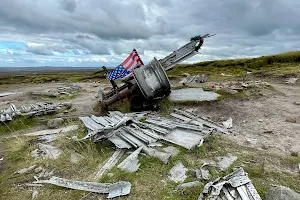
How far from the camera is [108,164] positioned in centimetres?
746

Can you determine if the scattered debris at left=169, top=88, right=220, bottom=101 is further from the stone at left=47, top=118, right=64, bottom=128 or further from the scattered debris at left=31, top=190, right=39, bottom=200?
the scattered debris at left=31, top=190, right=39, bottom=200

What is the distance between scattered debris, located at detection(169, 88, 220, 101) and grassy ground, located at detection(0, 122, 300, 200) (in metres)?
5.28

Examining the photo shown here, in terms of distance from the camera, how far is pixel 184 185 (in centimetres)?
624

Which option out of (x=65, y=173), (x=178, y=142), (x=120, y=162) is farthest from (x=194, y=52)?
(x=65, y=173)

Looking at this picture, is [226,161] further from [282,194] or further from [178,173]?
[282,194]

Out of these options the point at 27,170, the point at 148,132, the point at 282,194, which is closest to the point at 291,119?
the point at 148,132

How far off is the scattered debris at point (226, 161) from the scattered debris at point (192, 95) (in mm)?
6776

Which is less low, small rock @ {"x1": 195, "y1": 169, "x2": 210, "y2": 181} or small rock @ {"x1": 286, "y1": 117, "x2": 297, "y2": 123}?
small rock @ {"x1": 286, "y1": 117, "x2": 297, "y2": 123}

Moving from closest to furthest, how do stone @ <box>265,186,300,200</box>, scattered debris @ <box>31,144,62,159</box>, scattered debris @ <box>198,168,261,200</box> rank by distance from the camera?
stone @ <box>265,186,300,200</box> → scattered debris @ <box>198,168,261,200</box> → scattered debris @ <box>31,144,62,159</box>

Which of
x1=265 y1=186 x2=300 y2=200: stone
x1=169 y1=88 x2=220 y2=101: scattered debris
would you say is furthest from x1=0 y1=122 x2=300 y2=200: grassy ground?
x1=169 y1=88 x2=220 y2=101: scattered debris

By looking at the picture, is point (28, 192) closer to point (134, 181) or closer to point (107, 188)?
point (107, 188)

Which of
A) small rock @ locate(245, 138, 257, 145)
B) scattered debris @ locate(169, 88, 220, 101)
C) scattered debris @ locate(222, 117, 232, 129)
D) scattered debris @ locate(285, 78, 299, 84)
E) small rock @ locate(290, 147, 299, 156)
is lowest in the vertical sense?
small rock @ locate(245, 138, 257, 145)

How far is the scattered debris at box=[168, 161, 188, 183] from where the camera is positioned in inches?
260

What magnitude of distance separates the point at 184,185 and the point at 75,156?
3.83 m
